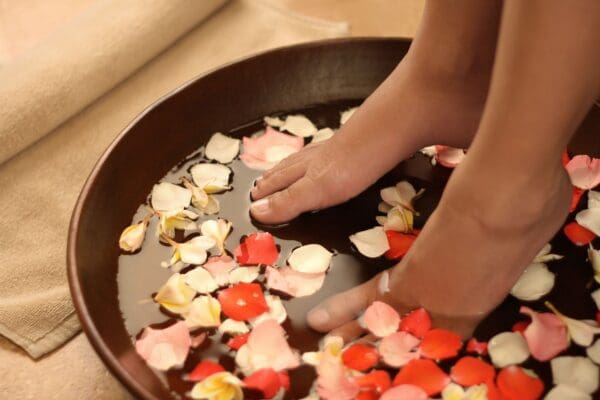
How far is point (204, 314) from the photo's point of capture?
0.79 meters

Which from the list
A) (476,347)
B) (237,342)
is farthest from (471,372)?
(237,342)

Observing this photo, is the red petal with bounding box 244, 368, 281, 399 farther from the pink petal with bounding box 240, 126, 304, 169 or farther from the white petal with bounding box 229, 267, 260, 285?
the pink petal with bounding box 240, 126, 304, 169

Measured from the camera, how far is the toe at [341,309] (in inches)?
30.4

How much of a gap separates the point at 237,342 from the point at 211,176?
0.84 ft

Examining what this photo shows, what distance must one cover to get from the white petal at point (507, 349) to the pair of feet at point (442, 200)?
0.10ft

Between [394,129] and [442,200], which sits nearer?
[442,200]

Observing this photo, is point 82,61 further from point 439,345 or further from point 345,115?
point 439,345

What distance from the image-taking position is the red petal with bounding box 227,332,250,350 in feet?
2.50

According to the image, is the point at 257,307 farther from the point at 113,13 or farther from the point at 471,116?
the point at 113,13

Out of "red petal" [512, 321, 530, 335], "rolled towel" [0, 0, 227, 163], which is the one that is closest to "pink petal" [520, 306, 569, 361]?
"red petal" [512, 321, 530, 335]

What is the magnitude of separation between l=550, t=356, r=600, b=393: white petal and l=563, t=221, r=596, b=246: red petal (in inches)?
6.5

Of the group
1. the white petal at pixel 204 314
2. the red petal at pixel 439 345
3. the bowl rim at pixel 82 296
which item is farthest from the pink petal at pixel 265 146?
the red petal at pixel 439 345

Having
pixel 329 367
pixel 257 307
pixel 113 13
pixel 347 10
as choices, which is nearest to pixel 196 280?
pixel 257 307

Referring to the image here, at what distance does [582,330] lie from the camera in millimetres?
763
